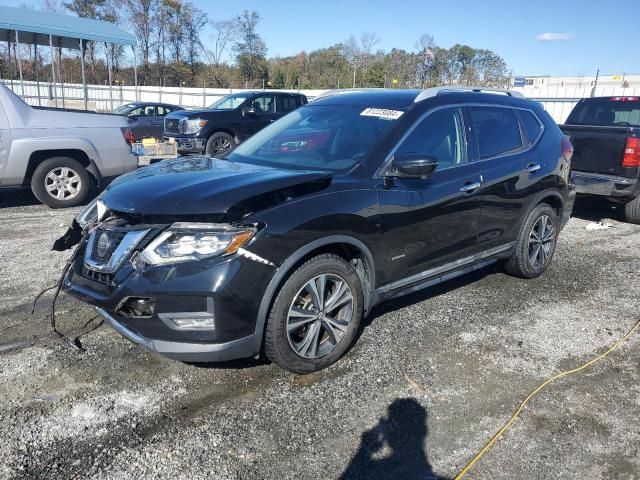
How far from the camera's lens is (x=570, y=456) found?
8.84 ft

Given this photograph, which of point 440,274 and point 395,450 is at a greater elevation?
point 440,274

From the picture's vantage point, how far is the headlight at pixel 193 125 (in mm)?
12609

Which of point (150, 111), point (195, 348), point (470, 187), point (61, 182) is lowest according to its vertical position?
point (195, 348)

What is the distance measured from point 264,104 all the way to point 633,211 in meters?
9.43

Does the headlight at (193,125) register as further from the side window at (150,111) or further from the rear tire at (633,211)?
the rear tire at (633,211)

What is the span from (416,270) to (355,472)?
5.73ft

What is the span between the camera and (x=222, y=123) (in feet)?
42.3

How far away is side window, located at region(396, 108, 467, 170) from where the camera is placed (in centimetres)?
383

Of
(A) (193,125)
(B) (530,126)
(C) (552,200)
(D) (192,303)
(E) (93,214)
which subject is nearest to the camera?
(D) (192,303)

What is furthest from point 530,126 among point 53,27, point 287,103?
point 53,27

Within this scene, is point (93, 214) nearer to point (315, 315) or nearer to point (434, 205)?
point (315, 315)

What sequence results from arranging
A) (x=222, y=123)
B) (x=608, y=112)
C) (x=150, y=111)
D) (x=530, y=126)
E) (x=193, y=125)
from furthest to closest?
(x=150, y=111), (x=222, y=123), (x=193, y=125), (x=608, y=112), (x=530, y=126)

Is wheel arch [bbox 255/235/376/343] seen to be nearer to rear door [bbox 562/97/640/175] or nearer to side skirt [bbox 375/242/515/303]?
side skirt [bbox 375/242/515/303]

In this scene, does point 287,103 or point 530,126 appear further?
point 287,103
